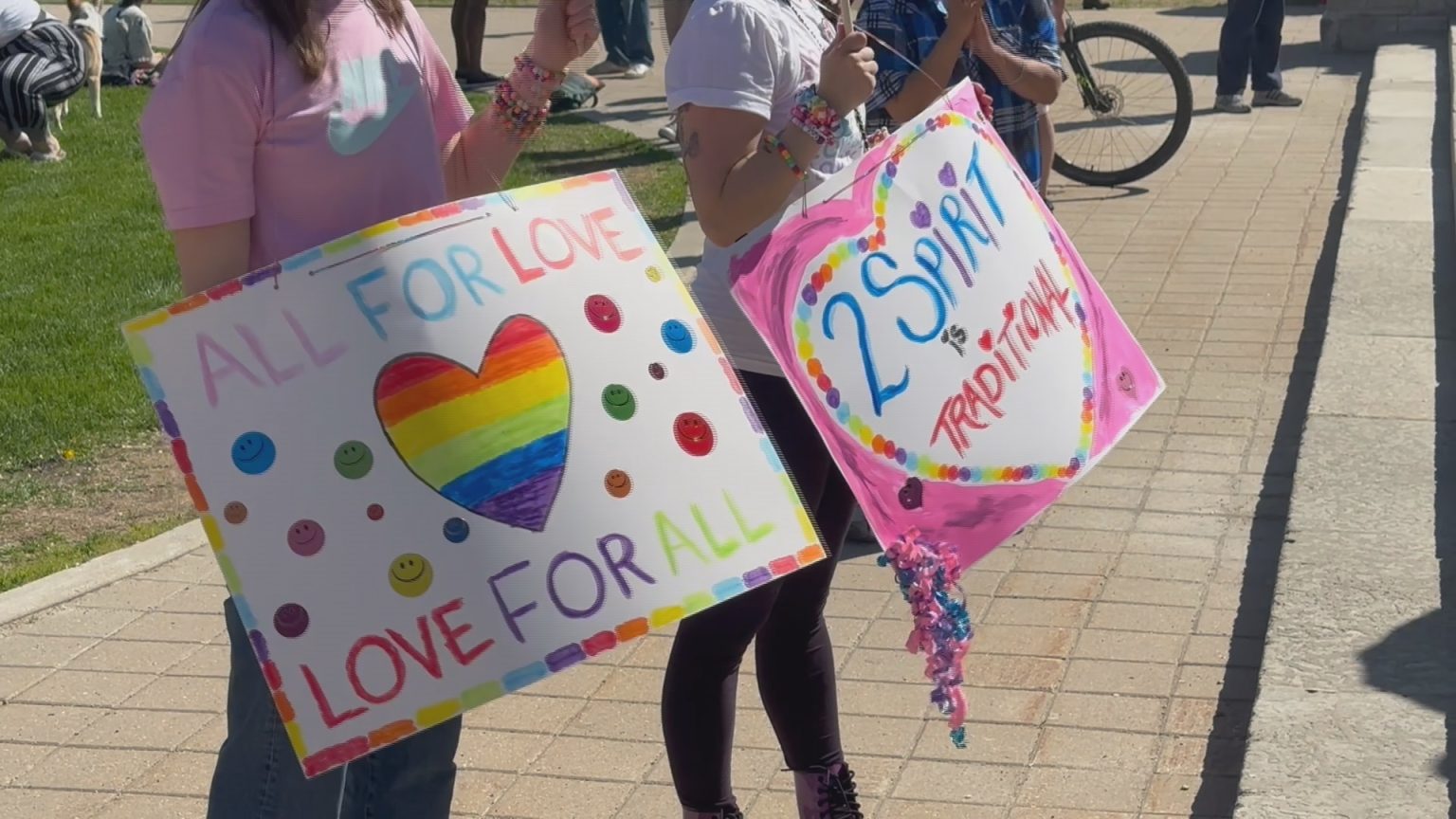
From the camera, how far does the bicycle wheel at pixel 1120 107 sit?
923 cm

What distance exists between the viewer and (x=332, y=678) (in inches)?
85.1

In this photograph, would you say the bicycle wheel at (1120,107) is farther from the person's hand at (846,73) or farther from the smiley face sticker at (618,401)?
the smiley face sticker at (618,401)

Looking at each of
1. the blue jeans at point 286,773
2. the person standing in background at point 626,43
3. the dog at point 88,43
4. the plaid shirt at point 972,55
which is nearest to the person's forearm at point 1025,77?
the plaid shirt at point 972,55

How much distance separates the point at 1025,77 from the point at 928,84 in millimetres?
932

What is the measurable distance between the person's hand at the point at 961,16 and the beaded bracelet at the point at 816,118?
1064 mm

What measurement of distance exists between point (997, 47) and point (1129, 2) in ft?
43.1

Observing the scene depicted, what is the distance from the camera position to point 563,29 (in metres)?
2.56

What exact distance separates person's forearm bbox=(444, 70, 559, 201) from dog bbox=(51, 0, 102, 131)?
9.29 metres

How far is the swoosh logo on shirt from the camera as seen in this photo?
7.66ft

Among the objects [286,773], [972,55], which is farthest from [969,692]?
[972,55]

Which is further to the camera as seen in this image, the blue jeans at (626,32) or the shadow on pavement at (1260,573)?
the blue jeans at (626,32)

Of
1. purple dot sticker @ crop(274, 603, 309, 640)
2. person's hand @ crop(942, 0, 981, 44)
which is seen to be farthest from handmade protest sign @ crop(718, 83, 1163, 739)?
person's hand @ crop(942, 0, 981, 44)

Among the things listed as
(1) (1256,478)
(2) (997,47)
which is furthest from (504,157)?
(1) (1256,478)

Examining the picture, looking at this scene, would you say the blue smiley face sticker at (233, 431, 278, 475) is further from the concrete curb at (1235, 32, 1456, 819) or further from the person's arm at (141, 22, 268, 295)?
the concrete curb at (1235, 32, 1456, 819)
